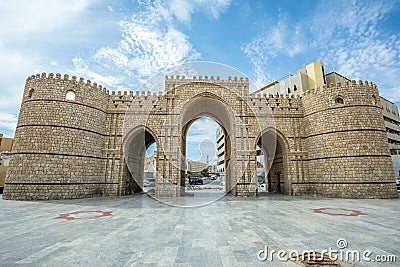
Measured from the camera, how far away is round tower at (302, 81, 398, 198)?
1302 centimetres

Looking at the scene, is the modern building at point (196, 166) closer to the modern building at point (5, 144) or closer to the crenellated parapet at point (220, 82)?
the crenellated parapet at point (220, 82)

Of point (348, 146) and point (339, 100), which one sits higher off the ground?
point (339, 100)

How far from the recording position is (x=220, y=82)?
16453mm

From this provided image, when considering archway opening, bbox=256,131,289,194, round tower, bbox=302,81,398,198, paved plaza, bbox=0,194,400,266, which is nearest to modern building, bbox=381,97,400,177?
round tower, bbox=302,81,398,198

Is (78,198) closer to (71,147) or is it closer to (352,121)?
(71,147)

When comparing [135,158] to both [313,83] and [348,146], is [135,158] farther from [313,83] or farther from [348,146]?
[313,83]

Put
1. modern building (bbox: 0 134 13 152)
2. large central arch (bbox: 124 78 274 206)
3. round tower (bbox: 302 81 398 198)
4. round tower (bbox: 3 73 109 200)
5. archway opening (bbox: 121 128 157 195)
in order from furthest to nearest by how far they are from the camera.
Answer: modern building (bbox: 0 134 13 152) → archway opening (bbox: 121 128 157 195) → large central arch (bbox: 124 78 274 206) → round tower (bbox: 302 81 398 198) → round tower (bbox: 3 73 109 200)

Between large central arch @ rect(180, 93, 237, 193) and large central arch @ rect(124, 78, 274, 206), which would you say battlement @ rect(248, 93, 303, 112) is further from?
large central arch @ rect(180, 93, 237, 193)

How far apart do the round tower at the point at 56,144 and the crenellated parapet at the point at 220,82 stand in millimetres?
5785

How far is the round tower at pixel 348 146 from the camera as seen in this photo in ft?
42.7

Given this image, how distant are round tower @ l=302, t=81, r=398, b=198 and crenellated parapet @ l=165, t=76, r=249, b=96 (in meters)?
5.44

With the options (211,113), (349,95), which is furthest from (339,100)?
(211,113)

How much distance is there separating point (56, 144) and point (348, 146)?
19331mm

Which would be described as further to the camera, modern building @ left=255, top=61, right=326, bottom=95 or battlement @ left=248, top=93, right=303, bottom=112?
modern building @ left=255, top=61, right=326, bottom=95
